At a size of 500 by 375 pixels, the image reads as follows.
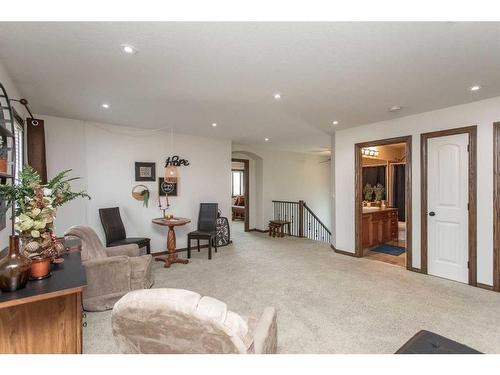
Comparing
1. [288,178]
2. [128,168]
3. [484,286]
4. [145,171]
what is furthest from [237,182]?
[484,286]

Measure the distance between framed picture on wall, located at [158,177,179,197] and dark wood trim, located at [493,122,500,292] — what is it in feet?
16.5

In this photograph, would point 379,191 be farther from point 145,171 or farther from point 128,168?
point 128,168

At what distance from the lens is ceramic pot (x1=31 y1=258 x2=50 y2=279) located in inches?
64.2

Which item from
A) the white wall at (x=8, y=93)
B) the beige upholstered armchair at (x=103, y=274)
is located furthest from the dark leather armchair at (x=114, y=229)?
the white wall at (x=8, y=93)

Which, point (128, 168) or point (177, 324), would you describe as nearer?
point (177, 324)

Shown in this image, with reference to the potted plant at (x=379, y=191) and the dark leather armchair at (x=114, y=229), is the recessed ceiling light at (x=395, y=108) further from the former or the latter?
the dark leather armchair at (x=114, y=229)

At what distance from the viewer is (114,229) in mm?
4285

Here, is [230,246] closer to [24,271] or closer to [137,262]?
[137,262]

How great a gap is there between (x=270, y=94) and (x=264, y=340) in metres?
2.54

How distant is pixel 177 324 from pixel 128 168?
14.2 feet

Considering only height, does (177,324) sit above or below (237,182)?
below

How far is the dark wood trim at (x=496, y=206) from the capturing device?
126 inches

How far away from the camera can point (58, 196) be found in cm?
188

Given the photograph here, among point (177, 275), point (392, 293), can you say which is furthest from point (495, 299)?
point (177, 275)
